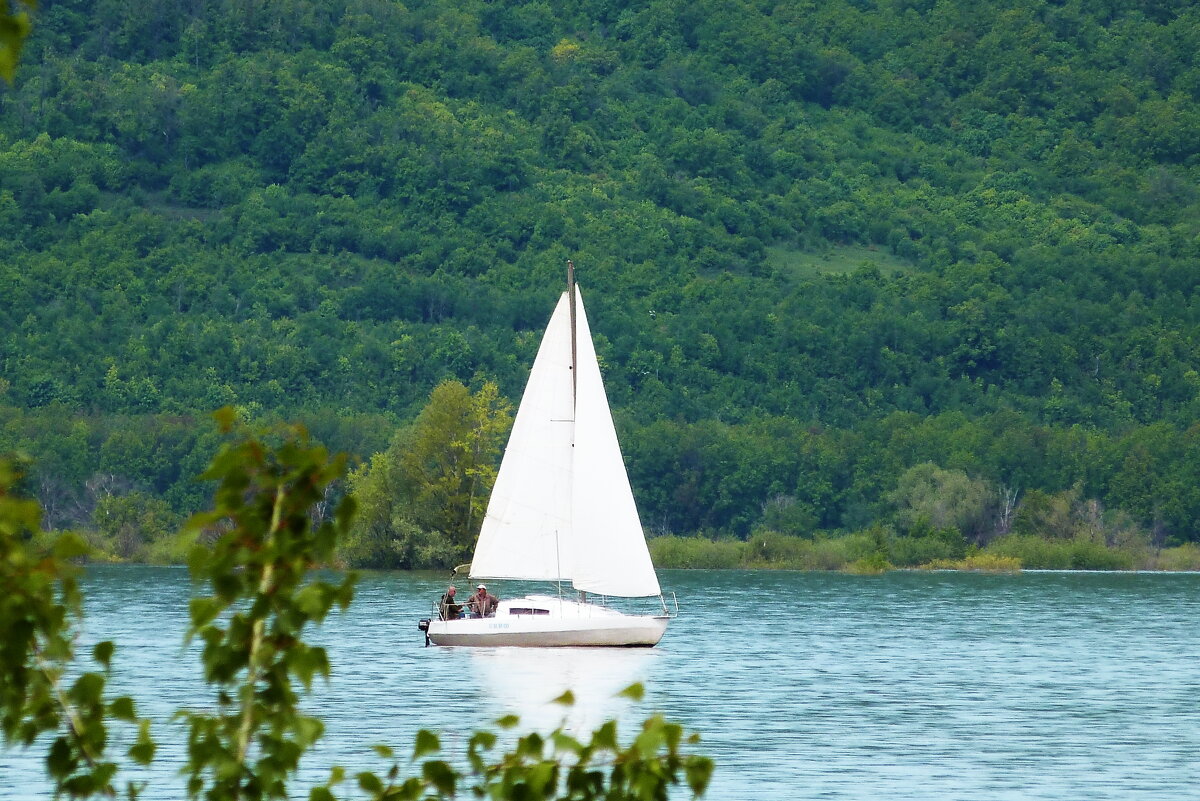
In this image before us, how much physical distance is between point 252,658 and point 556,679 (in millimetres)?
33249

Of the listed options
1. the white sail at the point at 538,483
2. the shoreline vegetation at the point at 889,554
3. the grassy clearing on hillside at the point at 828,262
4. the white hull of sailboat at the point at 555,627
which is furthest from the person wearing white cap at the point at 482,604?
the grassy clearing on hillside at the point at 828,262

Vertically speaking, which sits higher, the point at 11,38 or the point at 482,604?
the point at 11,38

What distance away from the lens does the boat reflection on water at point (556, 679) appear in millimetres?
34875

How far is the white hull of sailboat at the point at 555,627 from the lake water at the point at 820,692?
0.44 m

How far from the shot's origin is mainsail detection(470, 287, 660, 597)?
1837 inches

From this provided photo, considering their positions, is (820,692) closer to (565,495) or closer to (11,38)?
(565,495)

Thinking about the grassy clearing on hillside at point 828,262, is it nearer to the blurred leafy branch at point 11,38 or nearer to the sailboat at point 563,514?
the sailboat at point 563,514

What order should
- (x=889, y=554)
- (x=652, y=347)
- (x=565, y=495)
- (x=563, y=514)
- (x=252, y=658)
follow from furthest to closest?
(x=652, y=347)
(x=889, y=554)
(x=565, y=495)
(x=563, y=514)
(x=252, y=658)

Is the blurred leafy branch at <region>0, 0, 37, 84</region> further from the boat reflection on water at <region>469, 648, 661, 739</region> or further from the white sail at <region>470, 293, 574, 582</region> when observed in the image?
the white sail at <region>470, 293, 574, 582</region>

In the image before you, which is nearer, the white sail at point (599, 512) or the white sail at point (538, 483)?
the white sail at point (599, 512)

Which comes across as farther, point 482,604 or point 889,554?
point 889,554

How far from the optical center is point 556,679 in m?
40.0

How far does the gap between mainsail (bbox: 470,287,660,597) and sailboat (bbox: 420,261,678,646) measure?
2 centimetres

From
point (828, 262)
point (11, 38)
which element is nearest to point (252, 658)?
point (11, 38)
